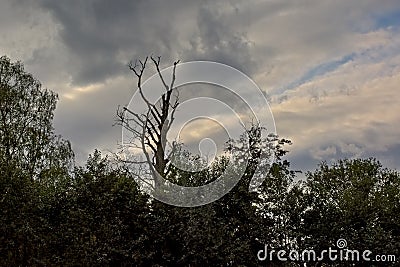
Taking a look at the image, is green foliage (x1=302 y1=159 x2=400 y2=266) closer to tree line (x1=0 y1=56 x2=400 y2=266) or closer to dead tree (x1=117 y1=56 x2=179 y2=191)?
tree line (x1=0 y1=56 x2=400 y2=266)

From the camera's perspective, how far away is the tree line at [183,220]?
1201 centimetres

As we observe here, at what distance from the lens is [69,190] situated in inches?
517

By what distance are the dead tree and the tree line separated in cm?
456

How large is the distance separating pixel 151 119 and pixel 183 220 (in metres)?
8.88

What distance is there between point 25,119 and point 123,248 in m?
11.8

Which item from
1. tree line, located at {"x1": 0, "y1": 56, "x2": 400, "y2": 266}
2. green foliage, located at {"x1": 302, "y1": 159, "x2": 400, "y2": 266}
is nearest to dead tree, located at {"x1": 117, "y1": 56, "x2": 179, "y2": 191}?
tree line, located at {"x1": 0, "y1": 56, "x2": 400, "y2": 266}

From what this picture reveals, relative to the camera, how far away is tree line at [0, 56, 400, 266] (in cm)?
1201

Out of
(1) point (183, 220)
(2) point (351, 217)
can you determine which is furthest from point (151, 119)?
Result: (2) point (351, 217)

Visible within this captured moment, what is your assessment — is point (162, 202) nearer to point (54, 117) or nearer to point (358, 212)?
point (358, 212)

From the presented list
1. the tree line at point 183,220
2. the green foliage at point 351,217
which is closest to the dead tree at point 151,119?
the tree line at point 183,220

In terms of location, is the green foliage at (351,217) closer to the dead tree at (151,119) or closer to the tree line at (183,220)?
the tree line at (183,220)

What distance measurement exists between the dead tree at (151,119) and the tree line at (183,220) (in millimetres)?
4561

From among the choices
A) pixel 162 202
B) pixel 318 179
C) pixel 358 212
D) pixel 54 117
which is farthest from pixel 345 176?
pixel 54 117

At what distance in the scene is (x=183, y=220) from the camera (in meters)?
12.2
